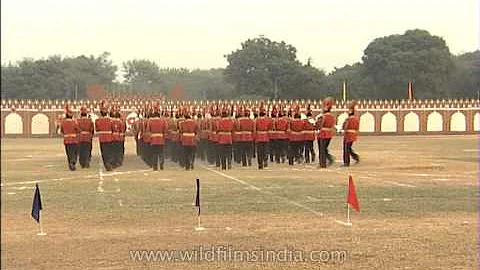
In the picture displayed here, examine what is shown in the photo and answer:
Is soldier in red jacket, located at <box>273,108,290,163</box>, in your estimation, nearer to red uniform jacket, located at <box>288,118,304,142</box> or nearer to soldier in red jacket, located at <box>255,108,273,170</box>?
red uniform jacket, located at <box>288,118,304,142</box>

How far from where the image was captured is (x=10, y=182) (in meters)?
18.8

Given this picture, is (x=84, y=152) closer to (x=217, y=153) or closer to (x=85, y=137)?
(x=85, y=137)

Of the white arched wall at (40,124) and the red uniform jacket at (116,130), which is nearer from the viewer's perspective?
the red uniform jacket at (116,130)

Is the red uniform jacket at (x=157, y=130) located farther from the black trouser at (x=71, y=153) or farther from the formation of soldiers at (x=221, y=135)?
the black trouser at (x=71, y=153)

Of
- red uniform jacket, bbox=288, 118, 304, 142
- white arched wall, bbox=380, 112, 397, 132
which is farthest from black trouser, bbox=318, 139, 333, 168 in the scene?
white arched wall, bbox=380, 112, 397, 132

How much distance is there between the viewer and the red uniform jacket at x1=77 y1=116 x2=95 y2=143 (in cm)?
2330

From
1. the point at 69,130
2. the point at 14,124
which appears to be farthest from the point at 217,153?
the point at 14,124

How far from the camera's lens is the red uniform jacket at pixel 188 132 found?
22578 millimetres

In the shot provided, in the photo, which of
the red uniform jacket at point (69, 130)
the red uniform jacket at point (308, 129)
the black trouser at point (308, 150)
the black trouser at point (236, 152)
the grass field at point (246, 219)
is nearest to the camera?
the grass field at point (246, 219)

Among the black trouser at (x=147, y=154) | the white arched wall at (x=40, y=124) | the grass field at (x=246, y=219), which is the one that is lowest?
the grass field at (x=246, y=219)

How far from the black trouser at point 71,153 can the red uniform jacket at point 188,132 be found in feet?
9.61

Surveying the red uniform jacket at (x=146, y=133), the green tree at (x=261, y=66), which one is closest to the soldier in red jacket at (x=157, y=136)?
the red uniform jacket at (x=146, y=133)

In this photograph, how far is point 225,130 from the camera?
2338 centimetres

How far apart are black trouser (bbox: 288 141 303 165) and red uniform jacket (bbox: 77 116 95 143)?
5728 mm
